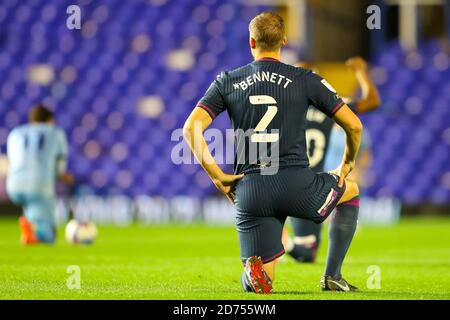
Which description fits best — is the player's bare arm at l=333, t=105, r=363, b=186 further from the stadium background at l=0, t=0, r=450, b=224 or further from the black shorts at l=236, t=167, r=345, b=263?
the stadium background at l=0, t=0, r=450, b=224

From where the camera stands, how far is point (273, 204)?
20.5 feet

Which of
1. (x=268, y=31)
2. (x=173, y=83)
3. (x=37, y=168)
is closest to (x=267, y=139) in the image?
(x=268, y=31)

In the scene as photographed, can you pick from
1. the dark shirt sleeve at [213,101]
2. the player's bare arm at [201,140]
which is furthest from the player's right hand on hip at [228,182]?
the dark shirt sleeve at [213,101]

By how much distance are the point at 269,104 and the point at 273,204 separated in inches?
23.5

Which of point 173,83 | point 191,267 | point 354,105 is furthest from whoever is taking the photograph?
point 173,83

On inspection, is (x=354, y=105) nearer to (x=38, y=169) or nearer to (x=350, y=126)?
(x=350, y=126)

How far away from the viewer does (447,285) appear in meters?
7.15

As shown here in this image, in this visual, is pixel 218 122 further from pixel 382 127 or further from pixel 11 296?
pixel 11 296

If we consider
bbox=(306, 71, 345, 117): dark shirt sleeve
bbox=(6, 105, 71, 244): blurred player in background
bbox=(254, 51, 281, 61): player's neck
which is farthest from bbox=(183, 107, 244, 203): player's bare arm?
bbox=(6, 105, 71, 244): blurred player in background

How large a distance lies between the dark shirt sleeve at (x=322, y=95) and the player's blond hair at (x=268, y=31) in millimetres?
282

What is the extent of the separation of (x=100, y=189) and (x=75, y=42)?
3.16 meters

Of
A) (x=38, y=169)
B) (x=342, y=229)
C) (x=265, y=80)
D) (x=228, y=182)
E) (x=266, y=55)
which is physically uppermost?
(x=266, y=55)

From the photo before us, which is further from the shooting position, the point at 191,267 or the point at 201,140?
the point at 191,267
